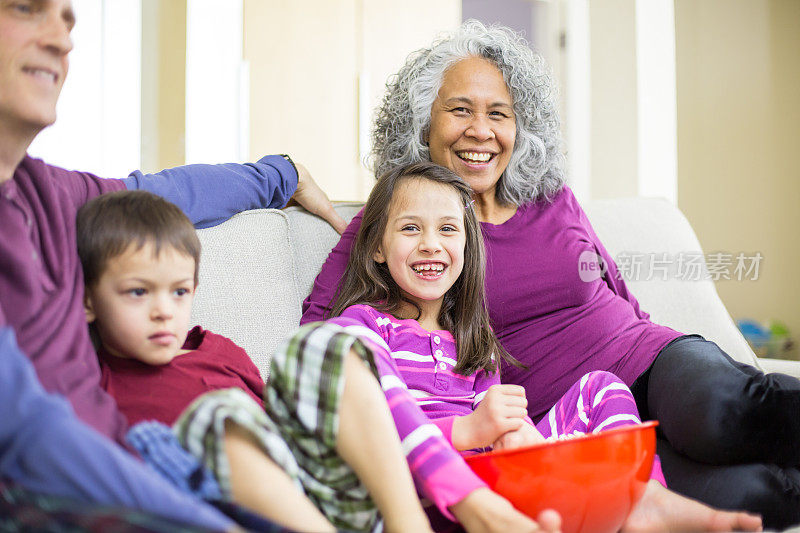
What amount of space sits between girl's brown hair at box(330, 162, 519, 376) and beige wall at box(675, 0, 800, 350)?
3.22 m

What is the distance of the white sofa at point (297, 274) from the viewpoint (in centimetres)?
153

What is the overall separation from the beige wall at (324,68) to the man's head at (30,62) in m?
2.62

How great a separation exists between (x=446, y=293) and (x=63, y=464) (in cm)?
100

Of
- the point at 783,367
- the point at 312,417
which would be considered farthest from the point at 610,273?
the point at 312,417

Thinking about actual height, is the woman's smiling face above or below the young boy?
above

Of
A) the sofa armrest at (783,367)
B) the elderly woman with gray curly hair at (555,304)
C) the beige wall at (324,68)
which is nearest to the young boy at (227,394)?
the elderly woman with gray curly hair at (555,304)

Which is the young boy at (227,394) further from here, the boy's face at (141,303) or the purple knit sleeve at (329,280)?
the purple knit sleeve at (329,280)

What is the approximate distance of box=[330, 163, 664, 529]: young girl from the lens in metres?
1.31

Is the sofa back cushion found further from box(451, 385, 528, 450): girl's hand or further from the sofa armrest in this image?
the sofa armrest

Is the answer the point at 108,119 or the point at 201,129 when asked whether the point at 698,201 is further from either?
the point at 108,119

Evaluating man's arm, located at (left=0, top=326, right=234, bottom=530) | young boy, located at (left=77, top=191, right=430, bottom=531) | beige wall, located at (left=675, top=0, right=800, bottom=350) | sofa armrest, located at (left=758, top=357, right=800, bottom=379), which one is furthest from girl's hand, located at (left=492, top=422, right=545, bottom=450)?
beige wall, located at (left=675, top=0, right=800, bottom=350)

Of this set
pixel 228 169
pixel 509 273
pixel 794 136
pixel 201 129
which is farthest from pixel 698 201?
pixel 228 169

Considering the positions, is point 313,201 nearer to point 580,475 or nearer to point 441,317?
point 441,317

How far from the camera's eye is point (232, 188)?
1.62 metres
